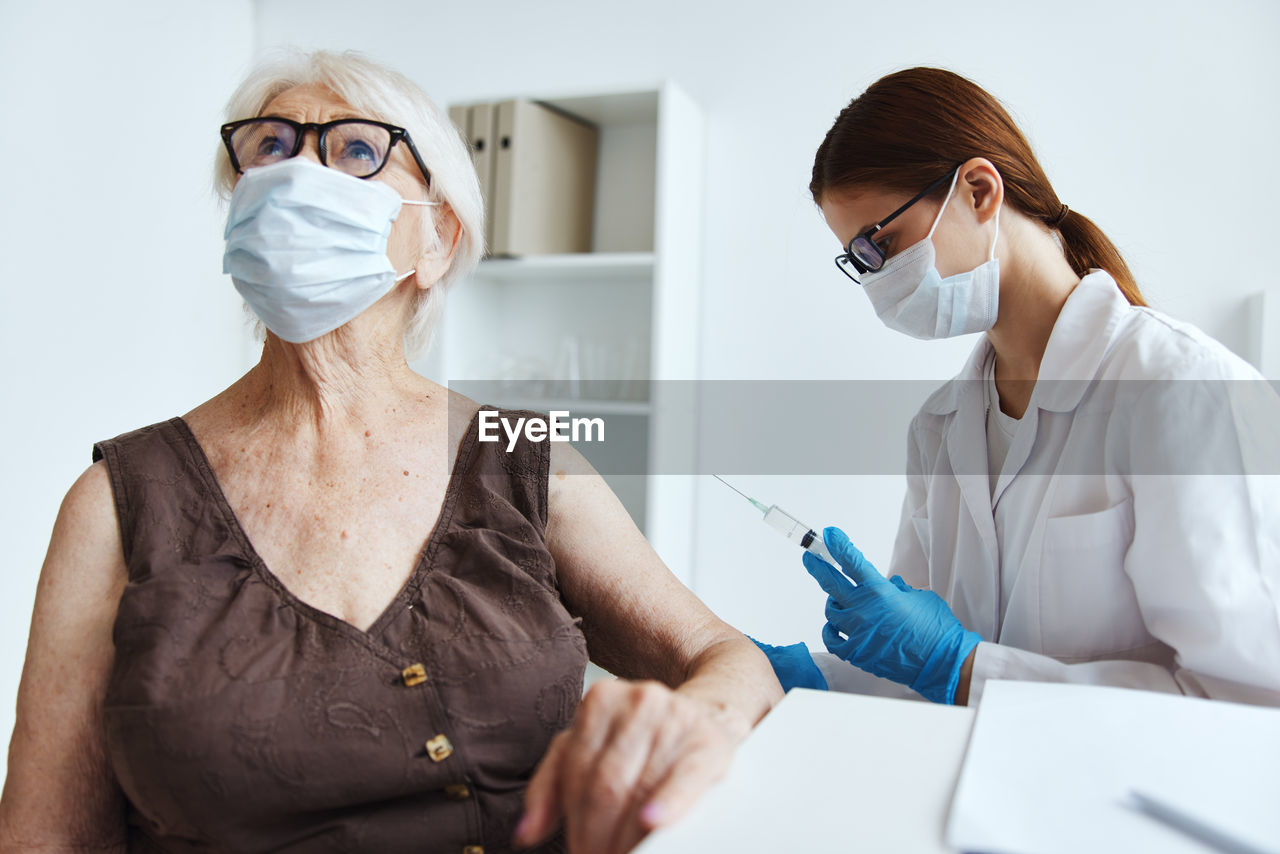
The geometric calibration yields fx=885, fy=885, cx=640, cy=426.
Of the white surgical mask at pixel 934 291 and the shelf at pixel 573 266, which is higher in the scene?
the shelf at pixel 573 266

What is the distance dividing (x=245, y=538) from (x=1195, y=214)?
7.32 feet

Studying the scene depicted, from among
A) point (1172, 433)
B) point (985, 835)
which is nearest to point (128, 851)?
point (985, 835)

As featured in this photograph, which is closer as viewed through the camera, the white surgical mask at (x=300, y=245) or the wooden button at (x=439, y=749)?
the wooden button at (x=439, y=749)

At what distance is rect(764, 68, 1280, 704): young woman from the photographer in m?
0.96

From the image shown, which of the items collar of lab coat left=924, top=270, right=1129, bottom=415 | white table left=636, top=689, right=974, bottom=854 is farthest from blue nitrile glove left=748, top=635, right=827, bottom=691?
white table left=636, top=689, right=974, bottom=854

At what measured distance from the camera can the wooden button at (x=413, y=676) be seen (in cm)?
83

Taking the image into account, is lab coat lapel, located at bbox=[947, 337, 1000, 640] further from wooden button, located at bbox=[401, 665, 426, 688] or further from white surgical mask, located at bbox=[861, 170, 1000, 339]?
wooden button, located at bbox=[401, 665, 426, 688]

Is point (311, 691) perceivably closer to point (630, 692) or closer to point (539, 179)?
point (630, 692)

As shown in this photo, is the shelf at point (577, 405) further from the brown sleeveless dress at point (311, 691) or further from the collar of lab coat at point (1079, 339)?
the brown sleeveless dress at point (311, 691)

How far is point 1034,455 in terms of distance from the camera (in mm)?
1238

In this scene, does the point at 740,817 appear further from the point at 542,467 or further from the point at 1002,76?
the point at 1002,76

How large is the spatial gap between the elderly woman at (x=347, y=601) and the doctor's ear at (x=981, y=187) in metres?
0.68

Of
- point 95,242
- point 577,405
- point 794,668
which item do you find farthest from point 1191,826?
point 95,242

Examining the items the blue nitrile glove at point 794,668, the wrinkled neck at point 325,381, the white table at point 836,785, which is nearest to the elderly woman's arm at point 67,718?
the wrinkled neck at point 325,381
